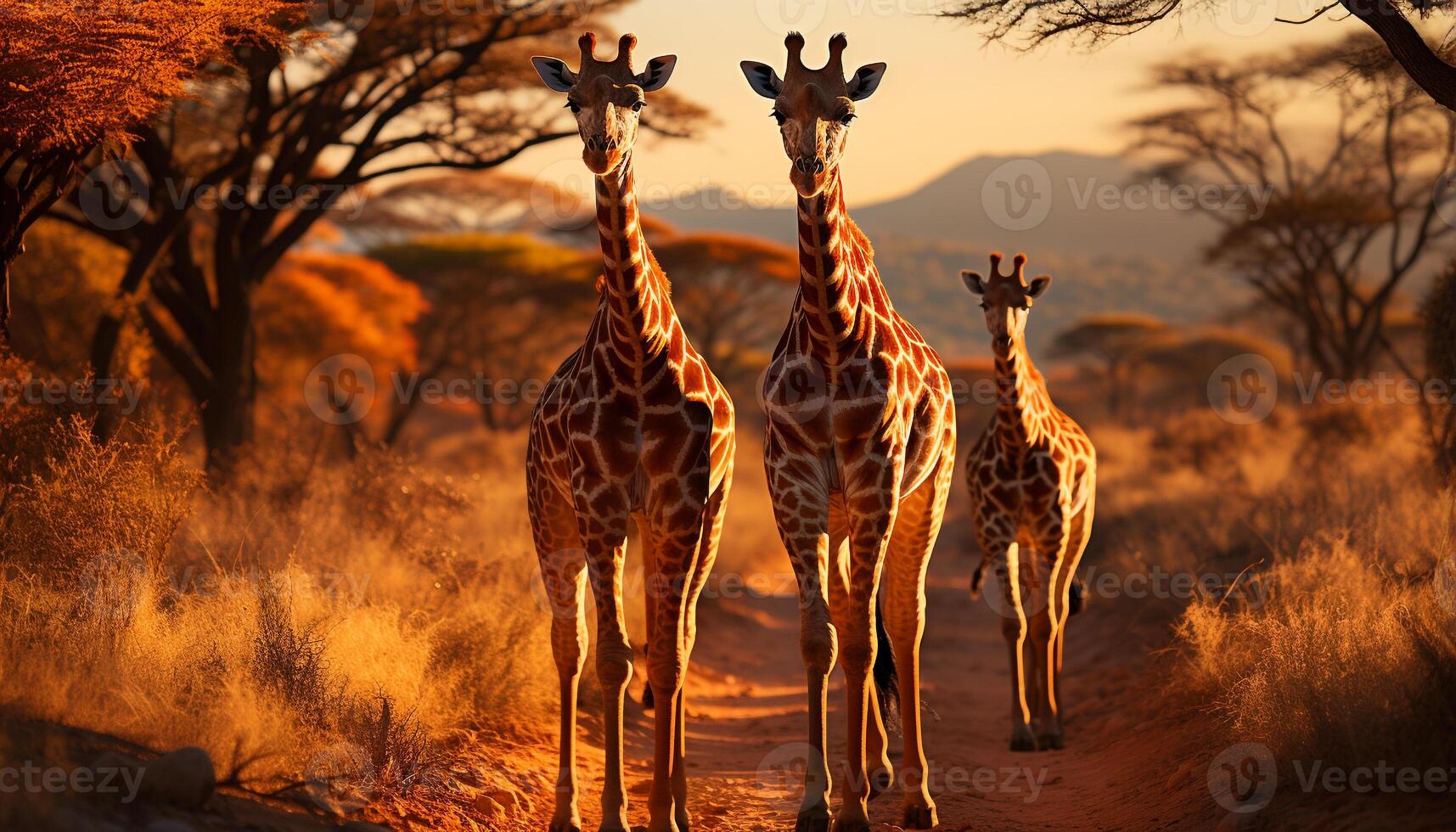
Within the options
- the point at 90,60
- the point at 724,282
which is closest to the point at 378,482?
the point at 90,60

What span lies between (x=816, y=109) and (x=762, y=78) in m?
0.44

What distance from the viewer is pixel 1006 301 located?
882 centimetres

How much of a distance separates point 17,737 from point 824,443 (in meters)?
3.64

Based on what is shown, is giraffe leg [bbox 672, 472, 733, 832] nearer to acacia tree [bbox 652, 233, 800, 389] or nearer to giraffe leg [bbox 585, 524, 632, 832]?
giraffe leg [bbox 585, 524, 632, 832]

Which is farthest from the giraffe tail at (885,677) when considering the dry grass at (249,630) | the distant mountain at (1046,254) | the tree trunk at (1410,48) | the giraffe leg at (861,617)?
the distant mountain at (1046,254)

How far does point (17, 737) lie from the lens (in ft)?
16.1

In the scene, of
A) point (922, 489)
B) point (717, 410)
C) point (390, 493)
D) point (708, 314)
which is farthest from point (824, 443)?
point (708, 314)

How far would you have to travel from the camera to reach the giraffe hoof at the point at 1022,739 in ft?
28.0

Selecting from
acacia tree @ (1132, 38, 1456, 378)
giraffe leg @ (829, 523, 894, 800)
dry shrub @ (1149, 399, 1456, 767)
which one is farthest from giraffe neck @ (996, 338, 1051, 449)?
acacia tree @ (1132, 38, 1456, 378)

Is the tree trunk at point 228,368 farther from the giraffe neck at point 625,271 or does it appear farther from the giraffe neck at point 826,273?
the giraffe neck at point 826,273

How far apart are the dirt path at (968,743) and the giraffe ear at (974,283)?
3133mm

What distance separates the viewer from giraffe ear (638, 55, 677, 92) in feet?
19.1

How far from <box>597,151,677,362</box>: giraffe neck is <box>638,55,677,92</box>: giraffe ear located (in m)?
0.35

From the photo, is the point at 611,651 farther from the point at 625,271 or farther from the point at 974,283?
the point at 974,283
